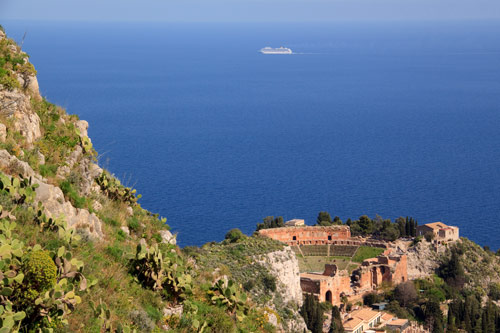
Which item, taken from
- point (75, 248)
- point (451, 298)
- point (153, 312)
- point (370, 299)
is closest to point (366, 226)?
point (451, 298)

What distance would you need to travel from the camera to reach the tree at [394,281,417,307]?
147ft

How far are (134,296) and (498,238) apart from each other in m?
66.5

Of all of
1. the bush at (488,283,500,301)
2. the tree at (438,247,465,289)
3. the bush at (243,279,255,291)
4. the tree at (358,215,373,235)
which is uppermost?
the tree at (358,215,373,235)

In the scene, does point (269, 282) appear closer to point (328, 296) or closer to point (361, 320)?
point (361, 320)

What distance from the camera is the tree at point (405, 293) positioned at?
4472 centimetres

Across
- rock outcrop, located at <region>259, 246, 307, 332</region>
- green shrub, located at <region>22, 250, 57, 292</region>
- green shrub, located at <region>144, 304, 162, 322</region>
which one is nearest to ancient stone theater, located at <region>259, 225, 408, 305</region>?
rock outcrop, located at <region>259, 246, 307, 332</region>

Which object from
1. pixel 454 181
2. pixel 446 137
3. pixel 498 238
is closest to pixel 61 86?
pixel 446 137

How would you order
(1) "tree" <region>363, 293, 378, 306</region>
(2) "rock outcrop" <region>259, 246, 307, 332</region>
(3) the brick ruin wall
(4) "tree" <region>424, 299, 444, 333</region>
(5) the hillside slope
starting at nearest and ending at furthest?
(5) the hillside slope, (2) "rock outcrop" <region>259, 246, 307, 332</region>, (4) "tree" <region>424, 299, 444, 333</region>, (1) "tree" <region>363, 293, 378, 306</region>, (3) the brick ruin wall

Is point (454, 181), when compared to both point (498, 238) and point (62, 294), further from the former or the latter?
point (62, 294)

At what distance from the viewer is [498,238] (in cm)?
7481

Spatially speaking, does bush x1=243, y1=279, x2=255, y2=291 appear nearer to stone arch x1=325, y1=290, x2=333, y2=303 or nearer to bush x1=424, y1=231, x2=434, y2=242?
stone arch x1=325, y1=290, x2=333, y2=303

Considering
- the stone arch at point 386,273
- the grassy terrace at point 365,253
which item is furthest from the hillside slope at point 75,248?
the grassy terrace at point 365,253

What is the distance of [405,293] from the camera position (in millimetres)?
45156

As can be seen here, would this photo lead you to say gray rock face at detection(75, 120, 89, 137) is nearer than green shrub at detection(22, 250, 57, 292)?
No
